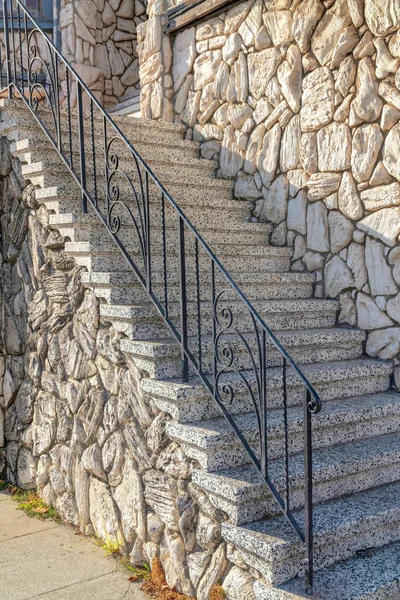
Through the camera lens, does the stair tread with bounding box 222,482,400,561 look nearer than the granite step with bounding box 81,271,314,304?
Yes

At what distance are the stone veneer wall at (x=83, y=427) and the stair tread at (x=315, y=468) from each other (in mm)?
157

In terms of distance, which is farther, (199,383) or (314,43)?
(314,43)

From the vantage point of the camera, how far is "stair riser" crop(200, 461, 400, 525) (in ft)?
9.66

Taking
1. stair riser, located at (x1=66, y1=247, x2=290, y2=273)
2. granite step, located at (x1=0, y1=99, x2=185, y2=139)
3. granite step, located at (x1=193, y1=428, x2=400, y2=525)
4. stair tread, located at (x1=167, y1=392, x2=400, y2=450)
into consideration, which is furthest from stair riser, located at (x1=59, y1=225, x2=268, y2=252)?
granite step, located at (x1=193, y1=428, x2=400, y2=525)

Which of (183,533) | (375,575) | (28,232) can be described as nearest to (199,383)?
(183,533)

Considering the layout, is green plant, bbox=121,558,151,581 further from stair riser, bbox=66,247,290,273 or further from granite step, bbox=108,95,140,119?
granite step, bbox=108,95,140,119

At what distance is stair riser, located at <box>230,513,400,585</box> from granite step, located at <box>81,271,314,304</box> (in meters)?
1.50

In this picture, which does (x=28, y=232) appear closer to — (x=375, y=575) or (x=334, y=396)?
(x=334, y=396)

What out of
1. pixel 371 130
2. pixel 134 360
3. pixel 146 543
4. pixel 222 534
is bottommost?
pixel 146 543

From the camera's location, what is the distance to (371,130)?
4211mm

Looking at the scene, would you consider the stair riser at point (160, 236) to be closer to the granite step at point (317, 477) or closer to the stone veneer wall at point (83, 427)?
the stone veneer wall at point (83, 427)

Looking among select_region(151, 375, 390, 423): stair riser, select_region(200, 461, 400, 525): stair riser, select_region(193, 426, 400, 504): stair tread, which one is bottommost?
select_region(200, 461, 400, 525): stair riser

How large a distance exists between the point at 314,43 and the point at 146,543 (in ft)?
11.1

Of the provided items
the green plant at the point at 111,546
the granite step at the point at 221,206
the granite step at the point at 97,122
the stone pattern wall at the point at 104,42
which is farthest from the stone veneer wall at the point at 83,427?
the stone pattern wall at the point at 104,42
